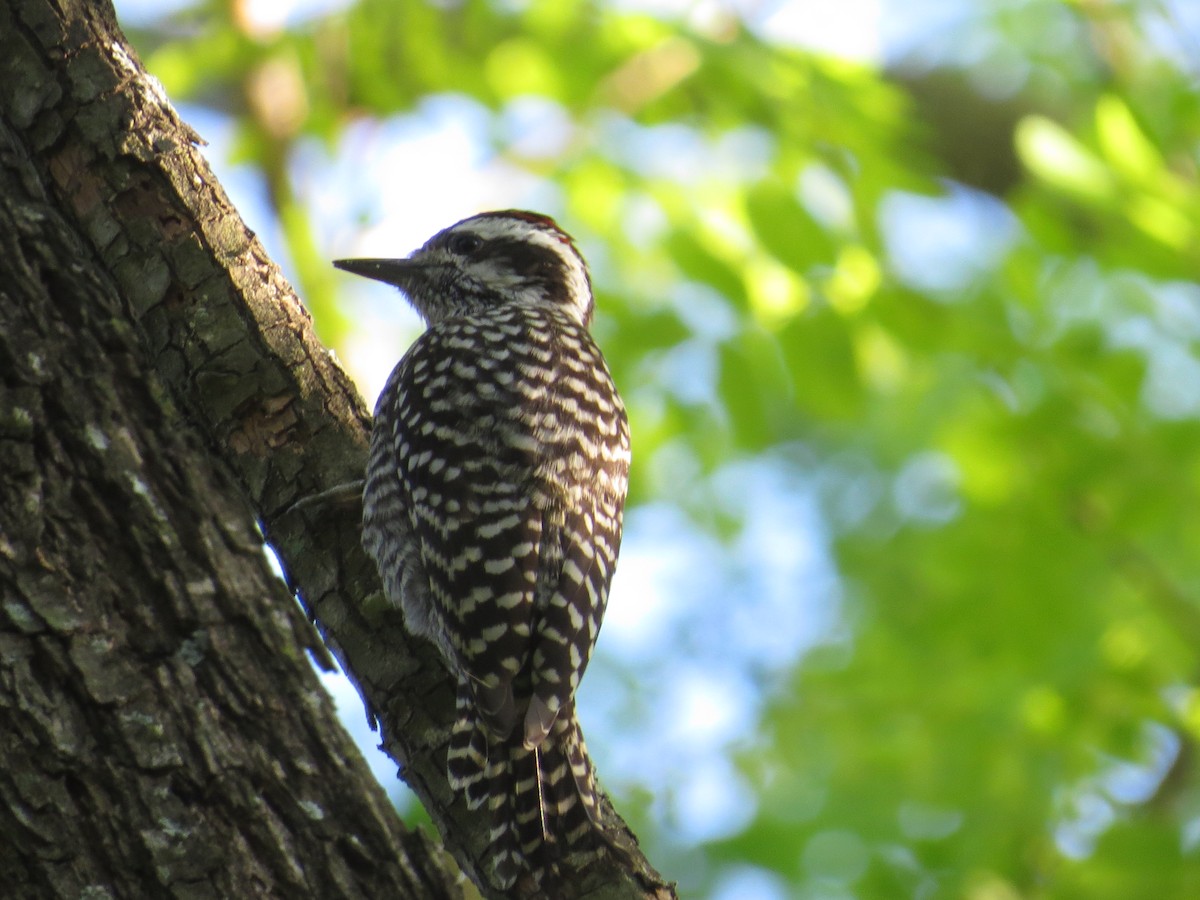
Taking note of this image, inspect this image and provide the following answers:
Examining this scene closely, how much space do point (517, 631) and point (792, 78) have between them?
283 cm

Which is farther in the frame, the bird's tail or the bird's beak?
the bird's beak

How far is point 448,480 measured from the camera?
380cm

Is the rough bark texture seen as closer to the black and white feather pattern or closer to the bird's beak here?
the black and white feather pattern

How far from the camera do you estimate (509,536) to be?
363cm

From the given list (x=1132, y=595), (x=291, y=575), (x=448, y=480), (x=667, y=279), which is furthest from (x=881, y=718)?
(x=291, y=575)

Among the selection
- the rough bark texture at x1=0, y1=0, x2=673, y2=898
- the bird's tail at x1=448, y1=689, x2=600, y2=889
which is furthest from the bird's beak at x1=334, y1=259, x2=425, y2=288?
the bird's tail at x1=448, y1=689, x2=600, y2=889

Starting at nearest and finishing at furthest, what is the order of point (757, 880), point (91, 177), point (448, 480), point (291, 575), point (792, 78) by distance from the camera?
point (91, 177)
point (291, 575)
point (448, 480)
point (792, 78)
point (757, 880)

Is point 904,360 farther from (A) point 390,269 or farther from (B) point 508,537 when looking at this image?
(B) point 508,537

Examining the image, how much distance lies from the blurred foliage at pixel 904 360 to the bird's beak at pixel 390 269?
582 millimetres

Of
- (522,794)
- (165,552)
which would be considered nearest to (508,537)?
(522,794)

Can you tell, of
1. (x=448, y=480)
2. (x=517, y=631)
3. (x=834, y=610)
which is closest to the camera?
(x=517, y=631)

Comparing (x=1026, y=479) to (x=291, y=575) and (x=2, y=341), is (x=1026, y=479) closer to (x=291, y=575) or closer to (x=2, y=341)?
(x=291, y=575)

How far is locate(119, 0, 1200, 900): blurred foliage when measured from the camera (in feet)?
16.9

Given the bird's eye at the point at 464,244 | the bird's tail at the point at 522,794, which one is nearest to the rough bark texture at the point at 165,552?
the bird's tail at the point at 522,794
